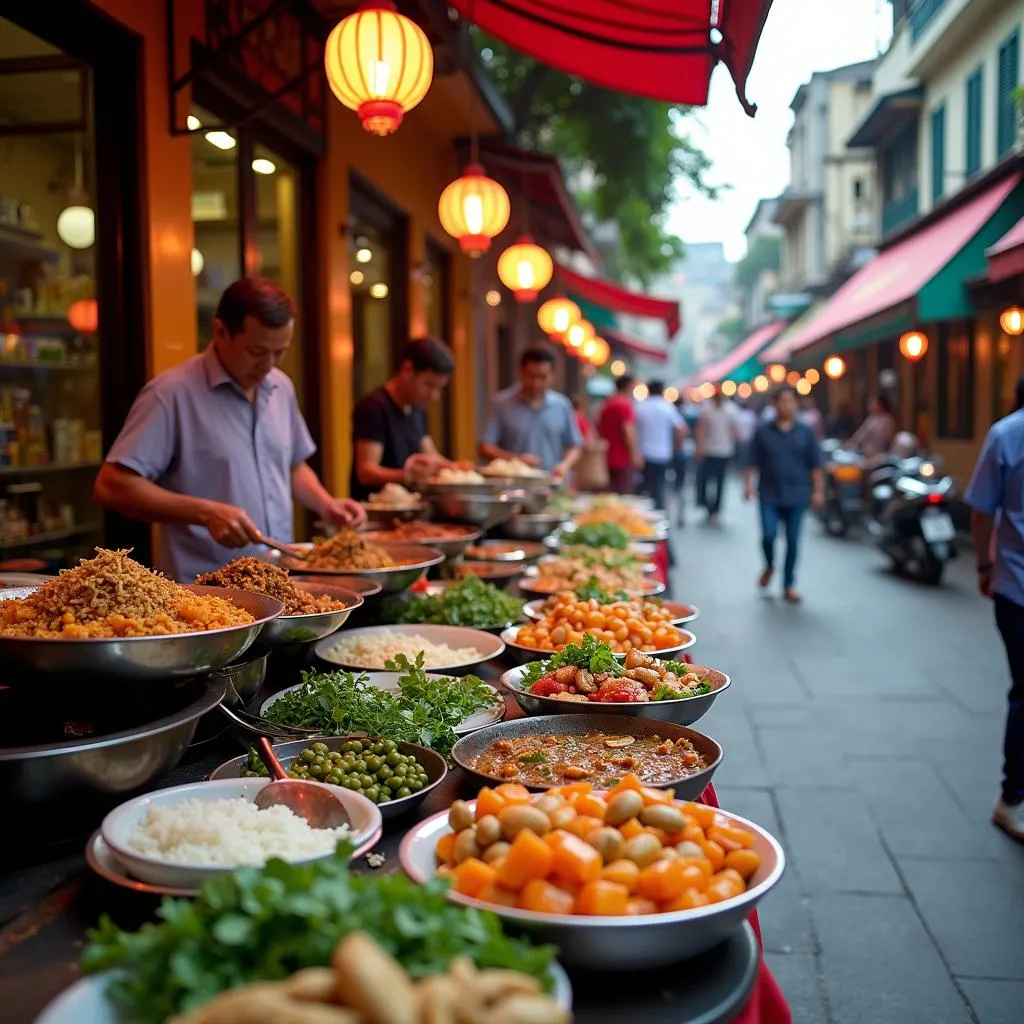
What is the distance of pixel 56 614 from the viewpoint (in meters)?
2.06

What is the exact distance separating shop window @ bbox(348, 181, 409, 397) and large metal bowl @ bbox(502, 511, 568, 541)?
13.4 ft

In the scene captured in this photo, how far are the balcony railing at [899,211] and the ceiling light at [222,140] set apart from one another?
19856 millimetres

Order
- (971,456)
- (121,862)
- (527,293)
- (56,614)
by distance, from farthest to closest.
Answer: (971,456) → (527,293) → (56,614) → (121,862)

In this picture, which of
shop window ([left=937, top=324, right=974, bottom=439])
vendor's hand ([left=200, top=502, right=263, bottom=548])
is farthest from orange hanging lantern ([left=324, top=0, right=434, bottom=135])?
shop window ([left=937, top=324, right=974, bottom=439])

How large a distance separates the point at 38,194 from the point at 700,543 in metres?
11.6

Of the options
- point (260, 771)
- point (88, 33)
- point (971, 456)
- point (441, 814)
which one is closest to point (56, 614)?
point (260, 771)

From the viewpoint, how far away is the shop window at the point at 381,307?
998 cm

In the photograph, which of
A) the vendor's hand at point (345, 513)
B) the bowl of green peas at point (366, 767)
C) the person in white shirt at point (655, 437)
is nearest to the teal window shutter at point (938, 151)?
the person in white shirt at point (655, 437)

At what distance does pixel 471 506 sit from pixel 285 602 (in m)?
2.38

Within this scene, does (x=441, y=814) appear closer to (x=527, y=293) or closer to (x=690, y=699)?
(x=690, y=699)

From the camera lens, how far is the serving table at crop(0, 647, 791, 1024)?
4.75 feet

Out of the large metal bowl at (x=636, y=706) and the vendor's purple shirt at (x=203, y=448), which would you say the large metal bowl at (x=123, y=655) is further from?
the vendor's purple shirt at (x=203, y=448)

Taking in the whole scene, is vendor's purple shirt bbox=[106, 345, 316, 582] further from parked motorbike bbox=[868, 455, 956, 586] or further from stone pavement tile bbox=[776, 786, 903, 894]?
parked motorbike bbox=[868, 455, 956, 586]

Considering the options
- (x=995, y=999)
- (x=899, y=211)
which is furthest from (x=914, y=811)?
(x=899, y=211)
